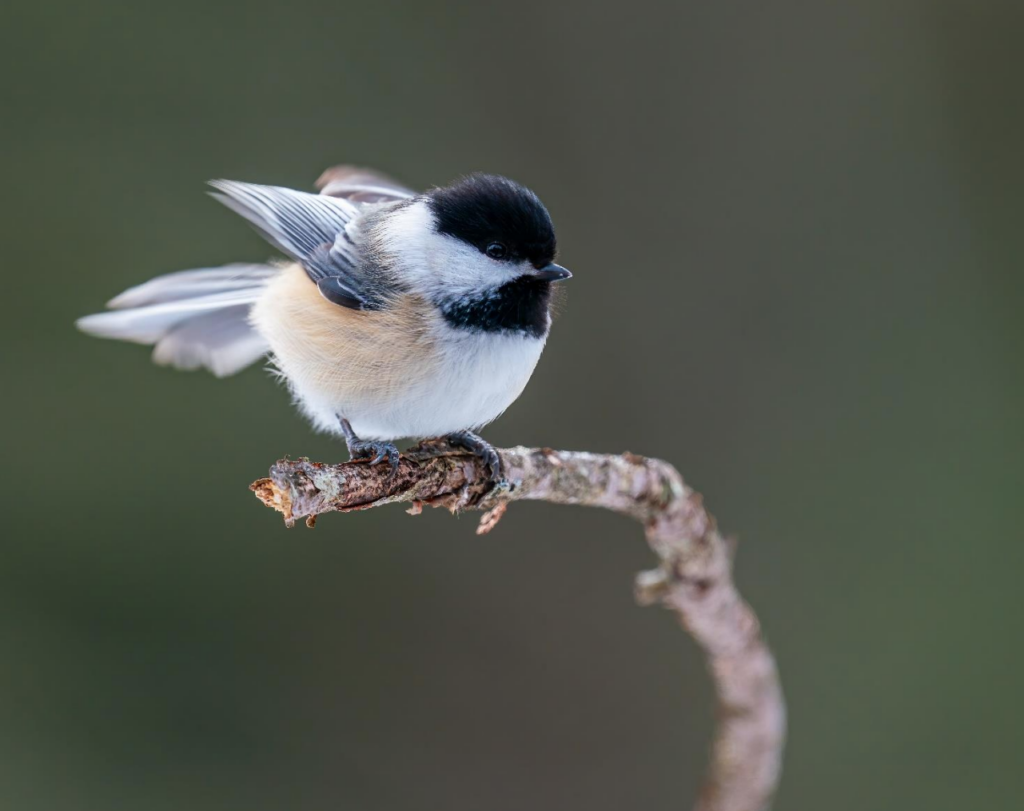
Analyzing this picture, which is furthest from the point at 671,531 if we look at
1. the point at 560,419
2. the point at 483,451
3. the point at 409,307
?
the point at 560,419

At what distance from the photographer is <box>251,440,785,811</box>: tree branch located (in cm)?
169

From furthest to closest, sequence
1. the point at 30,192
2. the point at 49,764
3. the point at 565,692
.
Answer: the point at 565,692, the point at 30,192, the point at 49,764

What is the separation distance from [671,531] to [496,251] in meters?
0.63

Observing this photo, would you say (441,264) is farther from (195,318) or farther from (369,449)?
(195,318)

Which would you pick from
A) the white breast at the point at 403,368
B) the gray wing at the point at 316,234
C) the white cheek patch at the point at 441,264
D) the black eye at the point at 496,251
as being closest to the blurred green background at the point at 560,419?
the gray wing at the point at 316,234

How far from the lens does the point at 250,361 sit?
2.41 metres

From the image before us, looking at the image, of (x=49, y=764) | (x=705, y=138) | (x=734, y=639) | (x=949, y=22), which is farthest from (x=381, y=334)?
(x=949, y=22)

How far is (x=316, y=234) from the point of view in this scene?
7.04ft

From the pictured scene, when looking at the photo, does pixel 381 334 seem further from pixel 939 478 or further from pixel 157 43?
pixel 939 478

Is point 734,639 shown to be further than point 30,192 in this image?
No

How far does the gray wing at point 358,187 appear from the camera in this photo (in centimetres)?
247

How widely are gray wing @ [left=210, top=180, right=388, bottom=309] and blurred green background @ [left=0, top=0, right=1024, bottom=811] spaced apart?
1218 millimetres

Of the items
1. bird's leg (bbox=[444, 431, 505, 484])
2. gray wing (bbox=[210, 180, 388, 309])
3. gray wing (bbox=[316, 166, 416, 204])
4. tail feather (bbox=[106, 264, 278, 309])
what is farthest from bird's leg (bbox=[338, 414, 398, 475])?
gray wing (bbox=[316, 166, 416, 204])

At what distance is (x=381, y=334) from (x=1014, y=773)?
8.72ft
